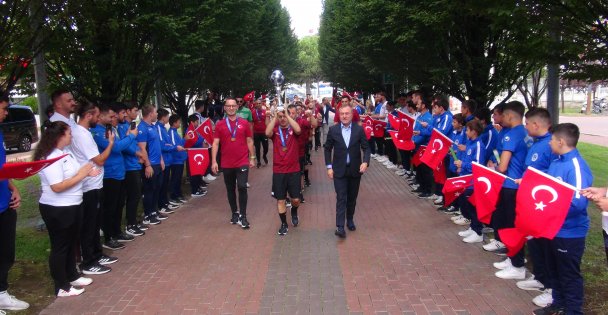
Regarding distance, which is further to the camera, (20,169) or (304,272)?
(304,272)

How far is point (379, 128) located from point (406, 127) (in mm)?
4626

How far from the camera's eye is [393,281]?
5441mm

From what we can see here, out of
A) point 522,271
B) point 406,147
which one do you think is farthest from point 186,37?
point 522,271

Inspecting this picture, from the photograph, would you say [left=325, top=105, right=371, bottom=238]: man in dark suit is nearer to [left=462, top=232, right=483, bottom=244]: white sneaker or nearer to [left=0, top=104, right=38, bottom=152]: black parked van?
[left=462, top=232, right=483, bottom=244]: white sneaker

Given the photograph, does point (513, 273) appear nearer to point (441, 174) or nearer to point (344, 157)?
point (344, 157)

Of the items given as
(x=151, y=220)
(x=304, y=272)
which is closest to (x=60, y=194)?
(x=304, y=272)

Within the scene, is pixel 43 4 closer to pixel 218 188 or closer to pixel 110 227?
pixel 110 227

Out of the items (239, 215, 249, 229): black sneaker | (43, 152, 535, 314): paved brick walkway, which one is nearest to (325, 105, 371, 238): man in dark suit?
(43, 152, 535, 314): paved brick walkway

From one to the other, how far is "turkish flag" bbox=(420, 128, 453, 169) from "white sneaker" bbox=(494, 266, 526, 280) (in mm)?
2797

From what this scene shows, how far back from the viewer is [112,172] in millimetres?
6539

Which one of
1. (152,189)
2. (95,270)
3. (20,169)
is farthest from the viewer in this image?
(152,189)

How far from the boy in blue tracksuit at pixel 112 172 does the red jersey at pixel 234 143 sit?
57.8 inches

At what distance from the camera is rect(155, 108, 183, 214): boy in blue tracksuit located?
8.89 metres

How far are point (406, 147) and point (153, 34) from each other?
5.85m
